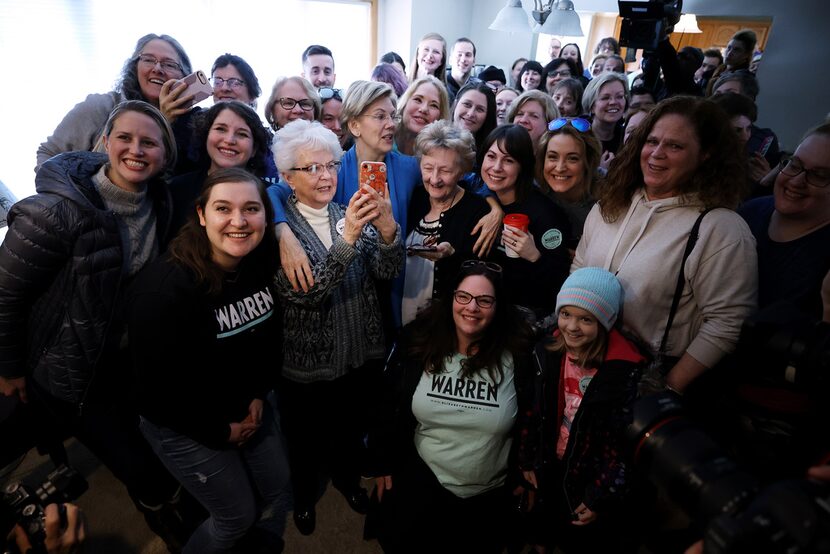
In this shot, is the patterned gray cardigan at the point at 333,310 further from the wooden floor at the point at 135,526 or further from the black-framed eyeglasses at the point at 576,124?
the black-framed eyeglasses at the point at 576,124

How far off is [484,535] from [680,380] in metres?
1.11

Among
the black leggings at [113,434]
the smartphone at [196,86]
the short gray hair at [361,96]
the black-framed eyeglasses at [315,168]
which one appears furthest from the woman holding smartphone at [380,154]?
the black leggings at [113,434]

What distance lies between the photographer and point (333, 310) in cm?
181

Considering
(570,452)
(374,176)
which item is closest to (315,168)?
(374,176)

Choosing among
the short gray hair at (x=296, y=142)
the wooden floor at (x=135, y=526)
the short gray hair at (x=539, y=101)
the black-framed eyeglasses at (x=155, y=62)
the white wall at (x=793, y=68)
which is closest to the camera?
the short gray hair at (x=296, y=142)

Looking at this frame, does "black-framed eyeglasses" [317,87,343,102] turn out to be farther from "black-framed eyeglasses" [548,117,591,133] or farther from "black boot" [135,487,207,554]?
"black boot" [135,487,207,554]

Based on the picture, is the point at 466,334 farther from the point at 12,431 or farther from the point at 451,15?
the point at 451,15

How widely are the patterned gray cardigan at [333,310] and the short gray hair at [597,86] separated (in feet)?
8.63

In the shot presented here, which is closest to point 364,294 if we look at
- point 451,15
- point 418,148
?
point 418,148

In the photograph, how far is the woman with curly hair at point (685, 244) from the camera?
147 centimetres

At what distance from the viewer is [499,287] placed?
180cm

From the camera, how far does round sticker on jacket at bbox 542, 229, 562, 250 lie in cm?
202

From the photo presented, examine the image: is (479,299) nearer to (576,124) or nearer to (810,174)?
(576,124)

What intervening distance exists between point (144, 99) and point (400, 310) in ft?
6.42
